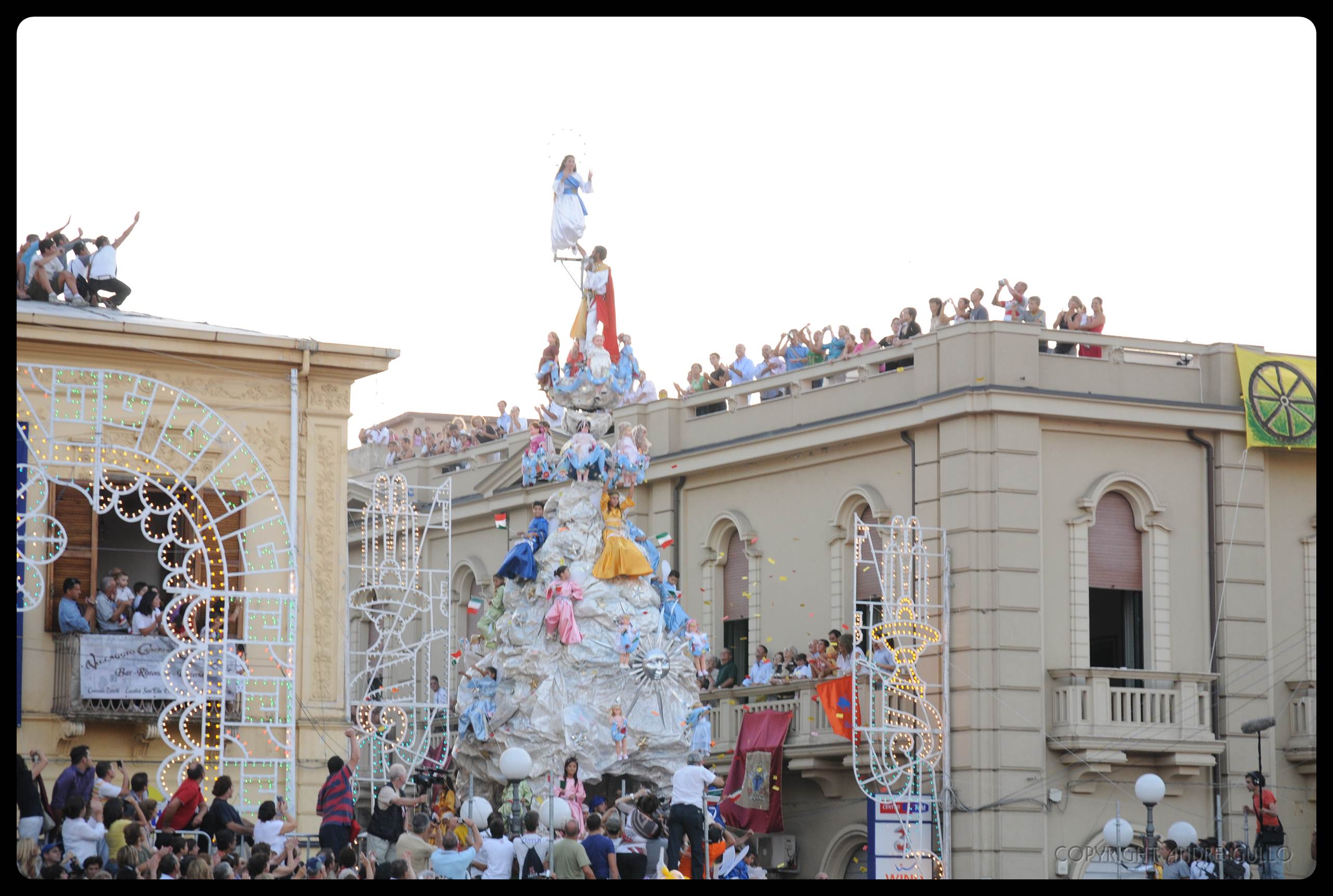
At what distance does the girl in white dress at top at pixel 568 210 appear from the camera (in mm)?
26516

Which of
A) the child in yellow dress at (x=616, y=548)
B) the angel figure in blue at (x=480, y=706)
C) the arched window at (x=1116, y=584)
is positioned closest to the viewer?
the child in yellow dress at (x=616, y=548)

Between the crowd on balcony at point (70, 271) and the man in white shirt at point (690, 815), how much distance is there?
30.2 ft

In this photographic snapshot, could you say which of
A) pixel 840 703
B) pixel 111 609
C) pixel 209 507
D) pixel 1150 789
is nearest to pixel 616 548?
pixel 840 703

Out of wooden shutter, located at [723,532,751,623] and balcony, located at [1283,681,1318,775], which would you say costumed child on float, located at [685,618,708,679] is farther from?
balcony, located at [1283,681,1318,775]

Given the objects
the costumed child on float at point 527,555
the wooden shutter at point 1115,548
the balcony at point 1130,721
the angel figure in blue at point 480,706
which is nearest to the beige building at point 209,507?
the angel figure in blue at point 480,706

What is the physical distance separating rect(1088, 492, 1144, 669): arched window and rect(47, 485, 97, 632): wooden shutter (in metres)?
13.0

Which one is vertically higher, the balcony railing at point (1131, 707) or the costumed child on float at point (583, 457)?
the costumed child on float at point (583, 457)

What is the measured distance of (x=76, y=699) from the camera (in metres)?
22.9

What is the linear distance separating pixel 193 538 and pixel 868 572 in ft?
31.9

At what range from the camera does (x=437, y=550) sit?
3925cm

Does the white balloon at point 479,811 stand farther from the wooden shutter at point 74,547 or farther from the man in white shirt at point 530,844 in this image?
the wooden shutter at point 74,547

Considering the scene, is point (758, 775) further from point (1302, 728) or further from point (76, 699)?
point (76, 699)
